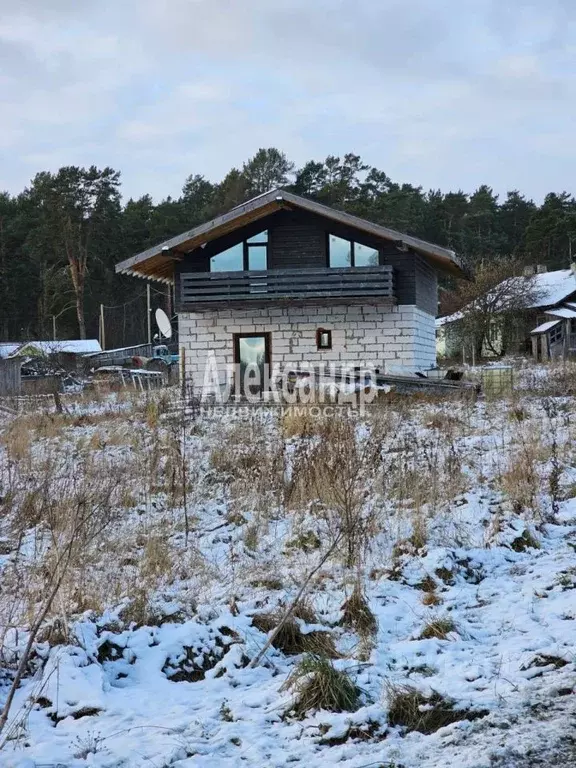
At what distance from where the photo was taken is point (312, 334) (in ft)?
61.5

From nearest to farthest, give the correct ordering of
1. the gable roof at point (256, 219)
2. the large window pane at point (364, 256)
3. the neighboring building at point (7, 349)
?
the gable roof at point (256, 219), the large window pane at point (364, 256), the neighboring building at point (7, 349)

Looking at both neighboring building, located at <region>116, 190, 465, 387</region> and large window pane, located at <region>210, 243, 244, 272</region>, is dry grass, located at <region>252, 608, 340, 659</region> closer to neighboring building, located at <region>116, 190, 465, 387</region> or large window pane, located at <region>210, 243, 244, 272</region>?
neighboring building, located at <region>116, 190, 465, 387</region>

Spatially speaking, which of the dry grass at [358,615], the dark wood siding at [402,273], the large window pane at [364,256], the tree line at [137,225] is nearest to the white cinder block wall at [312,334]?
the dark wood siding at [402,273]

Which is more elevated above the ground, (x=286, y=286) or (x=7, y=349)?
(x=286, y=286)

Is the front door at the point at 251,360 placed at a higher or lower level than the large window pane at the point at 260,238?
lower

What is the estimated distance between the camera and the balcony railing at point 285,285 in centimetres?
1775

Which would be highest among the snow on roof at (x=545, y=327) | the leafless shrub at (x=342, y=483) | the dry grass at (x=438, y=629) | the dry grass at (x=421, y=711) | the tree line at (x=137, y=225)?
the tree line at (x=137, y=225)

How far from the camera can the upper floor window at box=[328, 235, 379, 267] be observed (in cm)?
1853

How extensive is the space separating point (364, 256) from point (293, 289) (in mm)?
2255

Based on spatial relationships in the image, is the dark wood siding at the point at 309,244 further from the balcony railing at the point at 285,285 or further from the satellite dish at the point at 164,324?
the satellite dish at the point at 164,324

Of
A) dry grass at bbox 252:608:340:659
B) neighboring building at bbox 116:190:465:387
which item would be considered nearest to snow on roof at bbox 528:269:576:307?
neighboring building at bbox 116:190:465:387

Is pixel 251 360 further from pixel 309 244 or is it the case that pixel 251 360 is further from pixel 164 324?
pixel 164 324

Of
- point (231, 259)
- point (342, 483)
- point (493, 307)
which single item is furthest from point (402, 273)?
point (493, 307)

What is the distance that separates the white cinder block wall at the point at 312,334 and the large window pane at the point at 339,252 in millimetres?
1207
